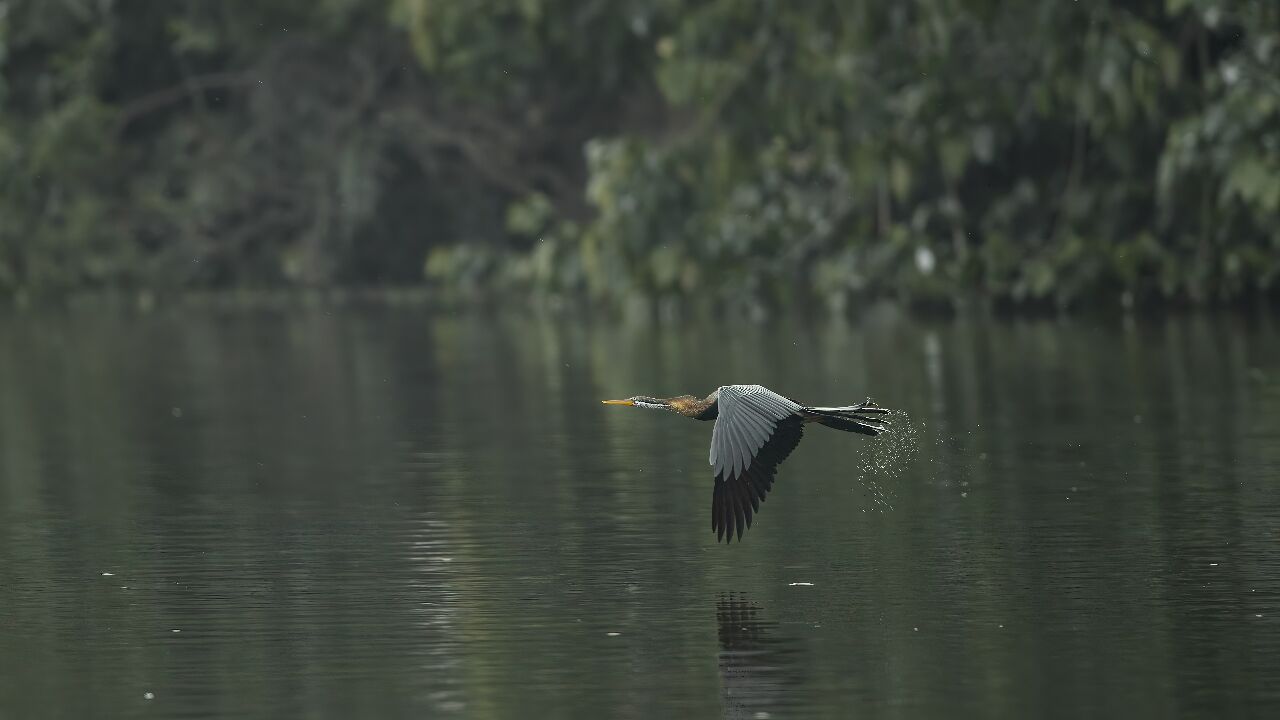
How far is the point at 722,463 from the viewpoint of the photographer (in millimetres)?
10500

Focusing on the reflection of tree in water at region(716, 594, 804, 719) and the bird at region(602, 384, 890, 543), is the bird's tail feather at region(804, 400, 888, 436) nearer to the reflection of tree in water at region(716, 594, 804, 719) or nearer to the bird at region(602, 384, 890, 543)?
the bird at region(602, 384, 890, 543)

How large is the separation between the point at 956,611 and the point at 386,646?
1.94 m

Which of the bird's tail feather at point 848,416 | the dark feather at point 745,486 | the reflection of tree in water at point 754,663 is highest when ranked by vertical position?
the bird's tail feather at point 848,416

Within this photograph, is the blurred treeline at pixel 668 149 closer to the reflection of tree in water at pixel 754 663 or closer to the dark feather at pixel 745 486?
the dark feather at pixel 745 486

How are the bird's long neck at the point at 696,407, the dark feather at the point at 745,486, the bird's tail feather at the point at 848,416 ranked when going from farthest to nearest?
the bird's long neck at the point at 696,407 < the bird's tail feather at the point at 848,416 < the dark feather at the point at 745,486

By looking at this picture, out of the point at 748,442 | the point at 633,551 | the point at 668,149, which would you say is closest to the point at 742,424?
the point at 748,442

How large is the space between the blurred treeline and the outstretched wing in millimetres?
17622

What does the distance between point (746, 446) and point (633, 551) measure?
113 centimetres

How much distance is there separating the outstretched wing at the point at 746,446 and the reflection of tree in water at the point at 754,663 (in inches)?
24.3

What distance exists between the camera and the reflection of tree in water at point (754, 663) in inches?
313

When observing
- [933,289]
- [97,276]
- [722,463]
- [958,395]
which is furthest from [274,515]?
[97,276]

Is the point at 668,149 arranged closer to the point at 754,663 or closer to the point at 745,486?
the point at 745,486

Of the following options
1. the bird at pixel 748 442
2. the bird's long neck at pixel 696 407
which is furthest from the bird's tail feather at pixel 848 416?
the bird's long neck at pixel 696 407

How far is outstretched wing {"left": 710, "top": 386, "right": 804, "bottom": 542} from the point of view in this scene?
10.5m
